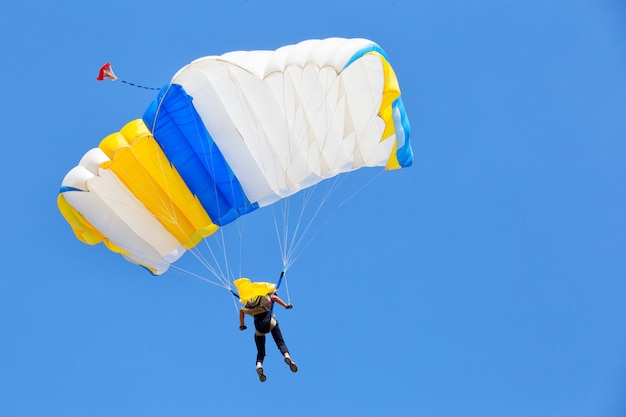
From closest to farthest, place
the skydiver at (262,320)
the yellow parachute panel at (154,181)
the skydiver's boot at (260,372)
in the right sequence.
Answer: the skydiver's boot at (260,372) < the skydiver at (262,320) < the yellow parachute panel at (154,181)

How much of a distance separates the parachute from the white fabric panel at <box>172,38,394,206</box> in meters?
0.02

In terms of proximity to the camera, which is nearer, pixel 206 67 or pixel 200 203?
pixel 206 67

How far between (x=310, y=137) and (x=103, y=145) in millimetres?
3906

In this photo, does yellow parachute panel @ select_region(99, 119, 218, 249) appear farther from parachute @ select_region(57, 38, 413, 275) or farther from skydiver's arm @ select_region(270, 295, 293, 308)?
skydiver's arm @ select_region(270, 295, 293, 308)

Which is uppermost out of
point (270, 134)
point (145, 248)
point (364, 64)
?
point (364, 64)

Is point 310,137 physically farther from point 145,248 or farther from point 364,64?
point 145,248

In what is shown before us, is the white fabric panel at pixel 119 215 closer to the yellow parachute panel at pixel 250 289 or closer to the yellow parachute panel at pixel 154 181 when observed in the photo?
the yellow parachute panel at pixel 154 181

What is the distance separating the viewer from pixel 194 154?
17828 millimetres

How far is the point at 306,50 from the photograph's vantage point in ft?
55.1

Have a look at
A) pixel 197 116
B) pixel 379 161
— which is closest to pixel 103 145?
pixel 197 116

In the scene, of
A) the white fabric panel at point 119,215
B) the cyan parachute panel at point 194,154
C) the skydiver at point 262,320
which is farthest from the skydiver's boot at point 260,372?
the white fabric panel at point 119,215

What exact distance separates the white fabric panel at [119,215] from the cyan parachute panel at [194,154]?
3.40ft

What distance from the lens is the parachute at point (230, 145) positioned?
17094 millimetres

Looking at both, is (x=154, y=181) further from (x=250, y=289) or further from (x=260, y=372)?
(x=260, y=372)
